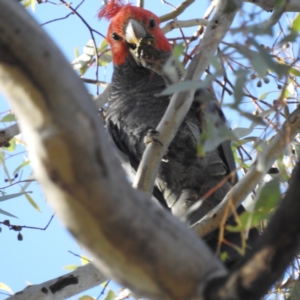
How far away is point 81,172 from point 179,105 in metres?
0.91

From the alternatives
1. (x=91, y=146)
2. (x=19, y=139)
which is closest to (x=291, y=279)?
(x=91, y=146)

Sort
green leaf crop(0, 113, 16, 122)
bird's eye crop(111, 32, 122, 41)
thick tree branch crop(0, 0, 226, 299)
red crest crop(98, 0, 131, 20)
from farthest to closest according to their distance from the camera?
red crest crop(98, 0, 131, 20) < bird's eye crop(111, 32, 122, 41) < green leaf crop(0, 113, 16, 122) < thick tree branch crop(0, 0, 226, 299)

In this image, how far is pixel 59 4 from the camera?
243 cm

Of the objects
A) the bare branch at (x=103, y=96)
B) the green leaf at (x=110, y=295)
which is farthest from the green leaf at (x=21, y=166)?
the green leaf at (x=110, y=295)

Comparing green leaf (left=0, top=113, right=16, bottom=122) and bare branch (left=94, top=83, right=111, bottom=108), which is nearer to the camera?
green leaf (left=0, top=113, right=16, bottom=122)

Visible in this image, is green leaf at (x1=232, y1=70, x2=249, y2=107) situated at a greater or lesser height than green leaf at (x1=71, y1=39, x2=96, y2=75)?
lesser

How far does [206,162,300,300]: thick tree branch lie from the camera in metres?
0.77

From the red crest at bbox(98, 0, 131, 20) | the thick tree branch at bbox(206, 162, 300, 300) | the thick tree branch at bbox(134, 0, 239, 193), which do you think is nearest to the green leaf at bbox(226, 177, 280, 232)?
the thick tree branch at bbox(206, 162, 300, 300)

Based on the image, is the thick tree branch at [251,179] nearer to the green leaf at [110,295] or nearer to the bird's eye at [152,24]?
the green leaf at [110,295]

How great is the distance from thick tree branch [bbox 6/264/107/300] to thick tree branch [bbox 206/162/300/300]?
3.20 ft

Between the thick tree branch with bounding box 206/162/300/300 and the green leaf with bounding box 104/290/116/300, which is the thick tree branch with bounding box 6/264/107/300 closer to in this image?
the green leaf with bounding box 104/290/116/300

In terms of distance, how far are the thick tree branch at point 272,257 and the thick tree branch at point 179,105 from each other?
2.80ft

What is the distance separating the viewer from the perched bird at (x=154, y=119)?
2.25 meters

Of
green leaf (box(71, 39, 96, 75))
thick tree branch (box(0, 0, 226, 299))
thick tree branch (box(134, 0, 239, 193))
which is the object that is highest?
green leaf (box(71, 39, 96, 75))
